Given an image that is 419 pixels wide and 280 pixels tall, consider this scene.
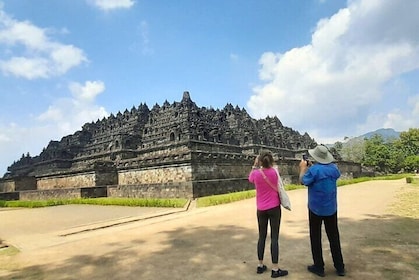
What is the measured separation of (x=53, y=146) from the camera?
148 ft

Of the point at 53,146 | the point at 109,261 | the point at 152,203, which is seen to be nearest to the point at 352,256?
the point at 109,261

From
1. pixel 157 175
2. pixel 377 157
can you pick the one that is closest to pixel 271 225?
pixel 157 175

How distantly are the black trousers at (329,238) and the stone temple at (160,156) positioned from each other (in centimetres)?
1266

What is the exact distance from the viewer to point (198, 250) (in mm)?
6211

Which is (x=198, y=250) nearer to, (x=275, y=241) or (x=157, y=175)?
(x=275, y=241)

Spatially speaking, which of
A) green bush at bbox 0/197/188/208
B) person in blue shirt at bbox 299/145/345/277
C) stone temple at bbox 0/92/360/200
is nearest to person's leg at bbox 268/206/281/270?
person in blue shirt at bbox 299/145/345/277

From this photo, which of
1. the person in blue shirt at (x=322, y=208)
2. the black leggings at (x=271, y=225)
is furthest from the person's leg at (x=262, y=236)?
the person in blue shirt at (x=322, y=208)

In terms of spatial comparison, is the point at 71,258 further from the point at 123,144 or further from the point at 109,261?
the point at 123,144

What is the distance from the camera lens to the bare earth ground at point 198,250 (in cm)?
482

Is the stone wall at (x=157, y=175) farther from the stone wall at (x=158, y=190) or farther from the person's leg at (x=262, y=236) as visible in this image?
the person's leg at (x=262, y=236)

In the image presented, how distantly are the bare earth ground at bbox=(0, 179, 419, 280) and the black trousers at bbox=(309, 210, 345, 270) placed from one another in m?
0.19

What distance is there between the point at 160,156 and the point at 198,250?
578 inches

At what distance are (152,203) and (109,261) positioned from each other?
32.5ft

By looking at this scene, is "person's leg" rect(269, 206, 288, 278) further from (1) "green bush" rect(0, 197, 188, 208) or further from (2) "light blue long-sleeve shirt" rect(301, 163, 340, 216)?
Result: (1) "green bush" rect(0, 197, 188, 208)
